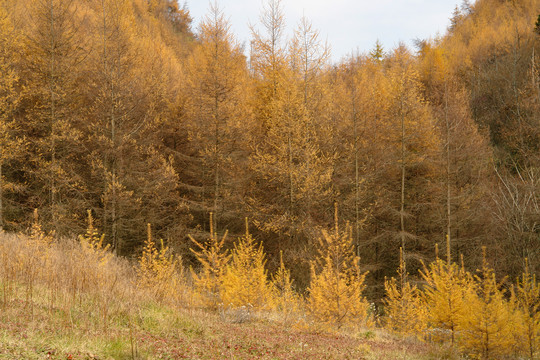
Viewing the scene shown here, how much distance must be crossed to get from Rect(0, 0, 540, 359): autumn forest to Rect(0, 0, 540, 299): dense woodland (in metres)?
0.08

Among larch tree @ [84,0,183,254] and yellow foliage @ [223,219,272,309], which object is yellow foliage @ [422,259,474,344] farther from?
larch tree @ [84,0,183,254]

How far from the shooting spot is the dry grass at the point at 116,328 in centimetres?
488

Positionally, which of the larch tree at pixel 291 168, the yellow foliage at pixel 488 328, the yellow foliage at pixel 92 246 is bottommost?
the yellow foliage at pixel 488 328

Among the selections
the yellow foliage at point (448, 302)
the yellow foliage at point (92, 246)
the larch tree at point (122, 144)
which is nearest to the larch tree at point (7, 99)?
the larch tree at point (122, 144)

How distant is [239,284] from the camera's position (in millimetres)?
10133

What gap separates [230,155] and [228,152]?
286mm

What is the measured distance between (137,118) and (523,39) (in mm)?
34814

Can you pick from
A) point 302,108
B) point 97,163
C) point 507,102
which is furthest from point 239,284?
point 507,102

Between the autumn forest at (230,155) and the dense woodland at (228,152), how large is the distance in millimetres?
78

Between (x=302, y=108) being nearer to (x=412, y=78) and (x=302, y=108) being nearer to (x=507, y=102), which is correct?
(x=412, y=78)

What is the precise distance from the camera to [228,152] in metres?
17.0

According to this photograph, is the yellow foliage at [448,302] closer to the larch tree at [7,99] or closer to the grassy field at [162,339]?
the grassy field at [162,339]

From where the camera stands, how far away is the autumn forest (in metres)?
15.5

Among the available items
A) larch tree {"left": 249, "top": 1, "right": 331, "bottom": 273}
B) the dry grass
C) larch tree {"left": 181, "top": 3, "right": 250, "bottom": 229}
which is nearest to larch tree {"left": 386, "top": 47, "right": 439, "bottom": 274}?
larch tree {"left": 249, "top": 1, "right": 331, "bottom": 273}
